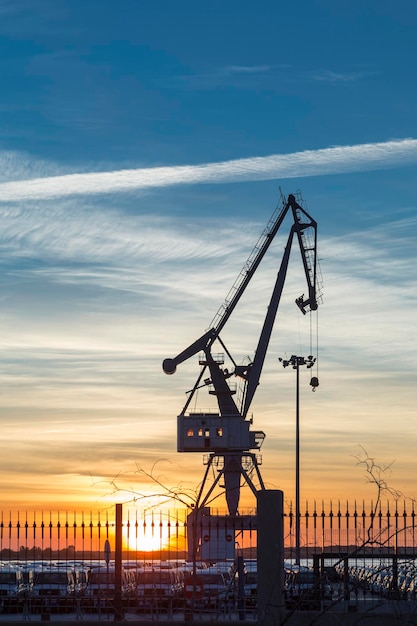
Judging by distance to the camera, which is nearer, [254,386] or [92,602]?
[92,602]

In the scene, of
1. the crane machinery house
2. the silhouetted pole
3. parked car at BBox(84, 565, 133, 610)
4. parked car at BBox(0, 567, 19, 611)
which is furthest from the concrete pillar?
the crane machinery house

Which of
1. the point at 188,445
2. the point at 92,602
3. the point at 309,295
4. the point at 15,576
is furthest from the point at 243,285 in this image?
the point at 92,602

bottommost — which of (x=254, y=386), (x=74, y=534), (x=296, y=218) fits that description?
(x=74, y=534)

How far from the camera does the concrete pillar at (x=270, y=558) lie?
19.5m

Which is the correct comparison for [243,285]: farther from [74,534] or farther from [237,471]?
[74,534]

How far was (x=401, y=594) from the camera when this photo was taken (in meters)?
23.0

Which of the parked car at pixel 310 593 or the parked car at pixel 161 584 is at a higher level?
the parked car at pixel 310 593

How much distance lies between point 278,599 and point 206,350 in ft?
197

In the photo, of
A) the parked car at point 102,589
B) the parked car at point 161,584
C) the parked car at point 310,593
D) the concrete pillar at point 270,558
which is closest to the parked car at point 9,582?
the parked car at point 102,589

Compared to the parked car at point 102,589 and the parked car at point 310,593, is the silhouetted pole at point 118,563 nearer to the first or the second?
the parked car at point 102,589

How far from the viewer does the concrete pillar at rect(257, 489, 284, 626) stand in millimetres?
19500

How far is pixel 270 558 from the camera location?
19.6 meters

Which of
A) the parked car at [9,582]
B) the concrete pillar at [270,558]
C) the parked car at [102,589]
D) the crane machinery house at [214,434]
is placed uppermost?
the crane machinery house at [214,434]

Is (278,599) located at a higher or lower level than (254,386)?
lower
